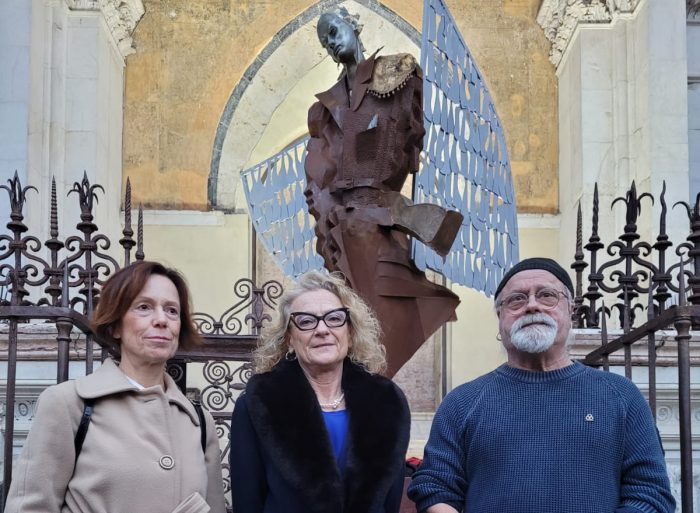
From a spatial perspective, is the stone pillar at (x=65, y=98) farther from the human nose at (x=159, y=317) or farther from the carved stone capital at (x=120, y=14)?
the human nose at (x=159, y=317)

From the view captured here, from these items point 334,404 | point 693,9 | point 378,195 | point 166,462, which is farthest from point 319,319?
point 693,9

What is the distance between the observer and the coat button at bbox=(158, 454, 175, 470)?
325 cm

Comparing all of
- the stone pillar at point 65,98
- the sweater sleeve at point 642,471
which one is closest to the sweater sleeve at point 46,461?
the sweater sleeve at point 642,471

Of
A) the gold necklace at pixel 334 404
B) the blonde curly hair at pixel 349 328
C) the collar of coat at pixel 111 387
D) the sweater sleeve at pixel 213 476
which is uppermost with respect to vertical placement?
the blonde curly hair at pixel 349 328

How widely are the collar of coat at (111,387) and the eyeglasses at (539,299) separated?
3.10ft

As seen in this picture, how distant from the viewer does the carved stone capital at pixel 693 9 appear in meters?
11.4

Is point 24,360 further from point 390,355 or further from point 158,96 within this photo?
point 158,96

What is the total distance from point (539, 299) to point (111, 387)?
1203mm

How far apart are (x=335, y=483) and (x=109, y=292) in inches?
33.0

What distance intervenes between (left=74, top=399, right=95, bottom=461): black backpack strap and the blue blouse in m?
0.63

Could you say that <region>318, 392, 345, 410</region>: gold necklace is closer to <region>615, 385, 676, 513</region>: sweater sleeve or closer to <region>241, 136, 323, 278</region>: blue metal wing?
<region>615, 385, 676, 513</region>: sweater sleeve

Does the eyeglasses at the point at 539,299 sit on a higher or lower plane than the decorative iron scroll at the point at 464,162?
lower

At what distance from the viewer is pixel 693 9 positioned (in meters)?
11.5

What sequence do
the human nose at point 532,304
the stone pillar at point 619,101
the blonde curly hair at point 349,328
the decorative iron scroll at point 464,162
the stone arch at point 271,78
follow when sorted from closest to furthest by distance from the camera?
the human nose at point 532,304 → the blonde curly hair at point 349,328 → the decorative iron scroll at point 464,162 → the stone pillar at point 619,101 → the stone arch at point 271,78
